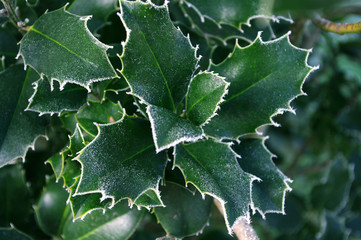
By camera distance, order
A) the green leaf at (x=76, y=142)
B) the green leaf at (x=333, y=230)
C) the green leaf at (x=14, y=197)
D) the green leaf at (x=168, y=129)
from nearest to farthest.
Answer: the green leaf at (x=168, y=129) < the green leaf at (x=76, y=142) < the green leaf at (x=14, y=197) < the green leaf at (x=333, y=230)

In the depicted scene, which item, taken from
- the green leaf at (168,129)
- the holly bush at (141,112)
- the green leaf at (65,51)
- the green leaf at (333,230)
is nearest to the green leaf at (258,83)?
the holly bush at (141,112)

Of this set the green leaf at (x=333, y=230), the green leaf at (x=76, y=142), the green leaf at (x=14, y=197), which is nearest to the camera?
the green leaf at (x=76, y=142)

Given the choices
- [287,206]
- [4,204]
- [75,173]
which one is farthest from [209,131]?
[287,206]

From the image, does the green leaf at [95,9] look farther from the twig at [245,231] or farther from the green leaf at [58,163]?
the twig at [245,231]

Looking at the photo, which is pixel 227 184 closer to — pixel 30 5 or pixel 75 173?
pixel 75 173

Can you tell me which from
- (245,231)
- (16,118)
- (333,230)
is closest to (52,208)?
(16,118)

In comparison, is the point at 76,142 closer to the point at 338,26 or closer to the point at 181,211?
the point at 181,211

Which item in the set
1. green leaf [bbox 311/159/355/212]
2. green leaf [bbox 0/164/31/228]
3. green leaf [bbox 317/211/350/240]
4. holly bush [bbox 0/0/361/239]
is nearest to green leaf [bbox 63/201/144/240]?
holly bush [bbox 0/0/361/239]
